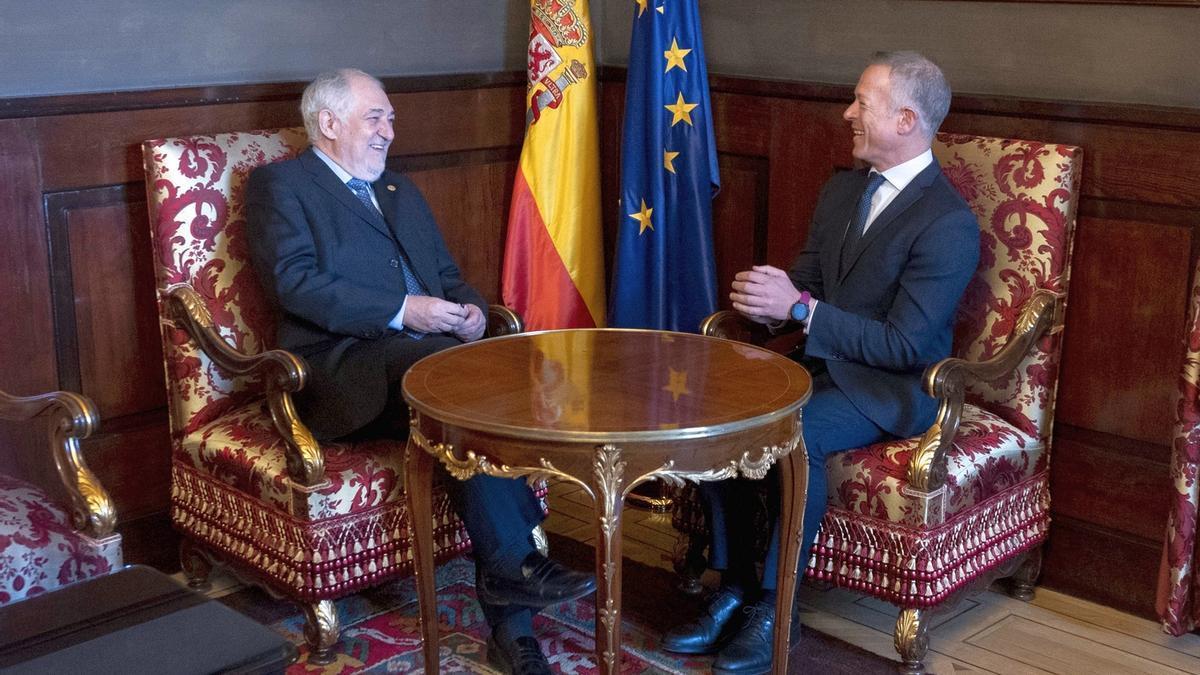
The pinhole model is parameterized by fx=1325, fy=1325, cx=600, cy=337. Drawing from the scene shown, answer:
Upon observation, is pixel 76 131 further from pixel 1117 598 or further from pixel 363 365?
pixel 1117 598

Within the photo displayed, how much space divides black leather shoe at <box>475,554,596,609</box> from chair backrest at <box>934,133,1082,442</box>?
1.09m

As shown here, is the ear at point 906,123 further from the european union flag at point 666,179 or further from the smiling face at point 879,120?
the european union flag at point 666,179

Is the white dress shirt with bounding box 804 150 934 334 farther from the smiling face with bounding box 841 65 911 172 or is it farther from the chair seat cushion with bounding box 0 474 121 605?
the chair seat cushion with bounding box 0 474 121 605

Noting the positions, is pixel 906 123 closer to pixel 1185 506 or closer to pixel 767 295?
pixel 767 295

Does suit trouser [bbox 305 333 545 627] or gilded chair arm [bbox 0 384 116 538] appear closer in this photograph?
gilded chair arm [bbox 0 384 116 538]

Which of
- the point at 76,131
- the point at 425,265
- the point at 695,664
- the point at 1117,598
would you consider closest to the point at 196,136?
the point at 76,131

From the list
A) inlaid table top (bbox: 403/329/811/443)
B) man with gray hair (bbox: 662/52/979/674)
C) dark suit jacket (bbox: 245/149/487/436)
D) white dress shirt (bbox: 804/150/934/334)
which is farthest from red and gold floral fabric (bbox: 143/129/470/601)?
white dress shirt (bbox: 804/150/934/334)

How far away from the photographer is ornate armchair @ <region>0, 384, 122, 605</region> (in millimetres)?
2354

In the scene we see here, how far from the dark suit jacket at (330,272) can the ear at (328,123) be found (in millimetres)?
59

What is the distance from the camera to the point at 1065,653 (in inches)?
117

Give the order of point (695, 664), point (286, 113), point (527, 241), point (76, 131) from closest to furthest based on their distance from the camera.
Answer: point (695, 664) → point (76, 131) → point (286, 113) → point (527, 241)

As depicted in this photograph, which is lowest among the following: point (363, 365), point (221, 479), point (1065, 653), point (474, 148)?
point (1065, 653)

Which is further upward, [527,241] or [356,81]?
[356,81]

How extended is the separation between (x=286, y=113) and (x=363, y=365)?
89 centimetres
